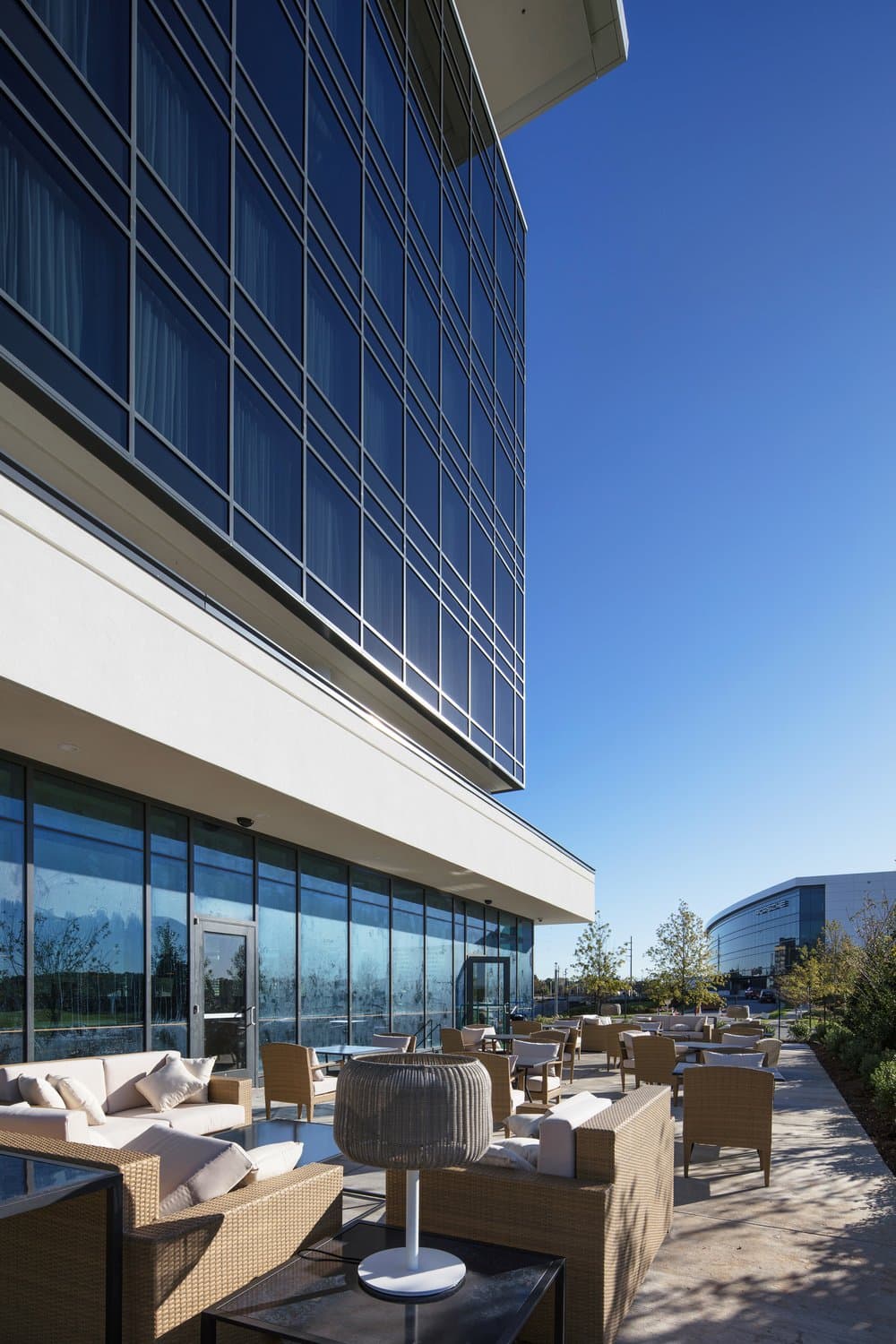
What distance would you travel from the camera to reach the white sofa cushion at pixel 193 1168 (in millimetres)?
4250

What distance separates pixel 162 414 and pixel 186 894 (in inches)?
229

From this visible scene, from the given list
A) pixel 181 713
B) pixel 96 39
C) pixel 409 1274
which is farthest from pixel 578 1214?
pixel 96 39

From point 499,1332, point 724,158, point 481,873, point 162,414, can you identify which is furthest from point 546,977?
point 499,1332

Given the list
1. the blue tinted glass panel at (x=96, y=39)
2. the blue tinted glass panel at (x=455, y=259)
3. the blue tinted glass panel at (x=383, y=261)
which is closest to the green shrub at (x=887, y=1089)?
the blue tinted glass panel at (x=96, y=39)

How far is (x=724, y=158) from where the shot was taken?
1898 cm

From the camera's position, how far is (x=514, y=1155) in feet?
17.2

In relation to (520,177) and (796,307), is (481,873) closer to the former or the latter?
(796,307)

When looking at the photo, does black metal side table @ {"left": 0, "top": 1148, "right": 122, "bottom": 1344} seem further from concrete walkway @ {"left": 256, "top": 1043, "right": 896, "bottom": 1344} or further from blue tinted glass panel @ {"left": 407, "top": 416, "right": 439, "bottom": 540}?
blue tinted glass panel @ {"left": 407, "top": 416, "right": 439, "bottom": 540}

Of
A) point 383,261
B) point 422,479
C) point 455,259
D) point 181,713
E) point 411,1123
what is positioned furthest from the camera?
point 455,259

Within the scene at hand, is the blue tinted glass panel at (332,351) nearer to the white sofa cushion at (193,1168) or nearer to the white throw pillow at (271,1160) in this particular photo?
the white throw pillow at (271,1160)

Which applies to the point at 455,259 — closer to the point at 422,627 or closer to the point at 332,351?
the point at 332,351

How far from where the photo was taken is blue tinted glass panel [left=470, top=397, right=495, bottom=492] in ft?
77.6

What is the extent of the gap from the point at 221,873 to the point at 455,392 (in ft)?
43.4

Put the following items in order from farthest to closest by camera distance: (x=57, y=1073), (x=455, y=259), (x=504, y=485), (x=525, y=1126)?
(x=504, y=485)
(x=455, y=259)
(x=57, y=1073)
(x=525, y=1126)
